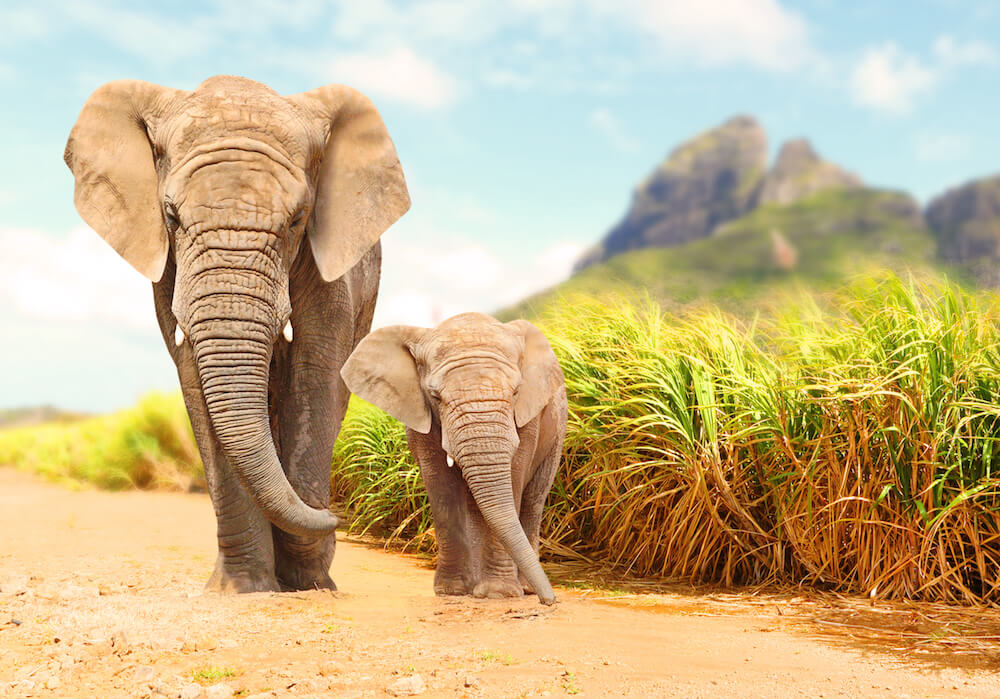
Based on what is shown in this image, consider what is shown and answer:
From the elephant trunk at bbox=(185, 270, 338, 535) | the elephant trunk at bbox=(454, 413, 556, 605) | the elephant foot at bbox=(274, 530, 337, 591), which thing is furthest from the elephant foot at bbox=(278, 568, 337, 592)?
the elephant trunk at bbox=(454, 413, 556, 605)

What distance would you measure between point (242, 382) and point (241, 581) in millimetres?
1368

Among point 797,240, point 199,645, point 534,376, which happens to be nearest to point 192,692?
point 199,645

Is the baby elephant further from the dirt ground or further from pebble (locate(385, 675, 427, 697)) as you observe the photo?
pebble (locate(385, 675, 427, 697))

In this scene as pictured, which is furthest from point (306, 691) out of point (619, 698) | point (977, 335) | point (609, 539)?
point (977, 335)

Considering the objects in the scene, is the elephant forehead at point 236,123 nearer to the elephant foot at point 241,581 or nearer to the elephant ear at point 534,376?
the elephant ear at point 534,376

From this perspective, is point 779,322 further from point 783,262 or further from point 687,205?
point 687,205

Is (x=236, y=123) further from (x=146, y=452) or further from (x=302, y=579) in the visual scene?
(x=146, y=452)

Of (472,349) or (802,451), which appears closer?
(472,349)

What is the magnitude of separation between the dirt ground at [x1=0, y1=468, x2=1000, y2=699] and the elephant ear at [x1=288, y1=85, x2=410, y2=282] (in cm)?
197

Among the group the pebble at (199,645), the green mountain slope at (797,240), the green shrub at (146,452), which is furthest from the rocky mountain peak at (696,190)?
the pebble at (199,645)

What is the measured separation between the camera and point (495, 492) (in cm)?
537

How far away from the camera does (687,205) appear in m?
108

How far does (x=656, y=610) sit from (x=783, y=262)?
194ft

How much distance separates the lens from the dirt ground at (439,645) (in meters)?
3.91
